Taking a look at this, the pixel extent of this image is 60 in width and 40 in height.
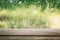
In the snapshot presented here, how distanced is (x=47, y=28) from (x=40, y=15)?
13 centimetres

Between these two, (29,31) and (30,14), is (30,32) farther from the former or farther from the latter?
(30,14)

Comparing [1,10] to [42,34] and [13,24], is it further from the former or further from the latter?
[42,34]

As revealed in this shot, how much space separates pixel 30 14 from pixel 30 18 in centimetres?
4

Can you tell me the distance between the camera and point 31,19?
4.23 ft

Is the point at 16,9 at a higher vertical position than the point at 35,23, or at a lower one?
higher

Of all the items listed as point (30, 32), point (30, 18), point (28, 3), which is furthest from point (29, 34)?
point (28, 3)

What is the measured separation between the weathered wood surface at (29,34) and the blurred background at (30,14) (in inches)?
1.6

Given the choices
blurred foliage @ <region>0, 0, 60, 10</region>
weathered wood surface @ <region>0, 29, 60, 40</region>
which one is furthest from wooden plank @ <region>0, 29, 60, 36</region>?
blurred foliage @ <region>0, 0, 60, 10</region>

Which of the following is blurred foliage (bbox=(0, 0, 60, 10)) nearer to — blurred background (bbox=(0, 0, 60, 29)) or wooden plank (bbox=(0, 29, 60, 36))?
blurred background (bbox=(0, 0, 60, 29))

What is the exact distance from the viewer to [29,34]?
125 centimetres

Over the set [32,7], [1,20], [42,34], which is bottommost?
[42,34]

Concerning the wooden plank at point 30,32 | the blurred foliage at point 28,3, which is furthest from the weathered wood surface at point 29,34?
the blurred foliage at point 28,3

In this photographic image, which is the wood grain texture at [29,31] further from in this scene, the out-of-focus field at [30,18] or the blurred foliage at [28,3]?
the blurred foliage at [28,3]

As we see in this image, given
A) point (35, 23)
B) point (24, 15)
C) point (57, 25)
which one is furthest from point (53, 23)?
point (24, 15)
